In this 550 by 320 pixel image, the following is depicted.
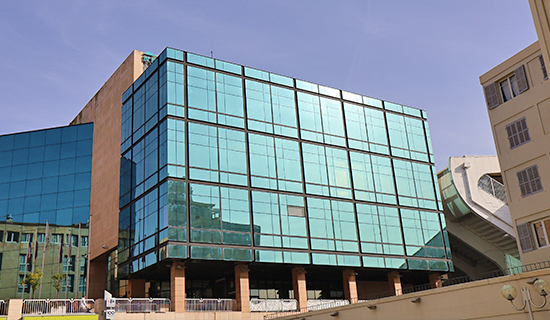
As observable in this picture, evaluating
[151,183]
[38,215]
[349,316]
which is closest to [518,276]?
[349,316]

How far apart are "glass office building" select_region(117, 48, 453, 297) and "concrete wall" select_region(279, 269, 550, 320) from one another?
1921 centimetres

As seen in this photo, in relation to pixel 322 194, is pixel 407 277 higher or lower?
lower

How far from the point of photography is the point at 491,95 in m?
36.1

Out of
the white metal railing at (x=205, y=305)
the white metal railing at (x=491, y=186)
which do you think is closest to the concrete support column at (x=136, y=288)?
the white metal railing at (x=205, y=305)

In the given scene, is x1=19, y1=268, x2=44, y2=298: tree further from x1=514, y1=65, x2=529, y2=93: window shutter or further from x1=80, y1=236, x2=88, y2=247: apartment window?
x1=514, y1=65, x2=529, y2=93: window shutter

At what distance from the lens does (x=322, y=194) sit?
53.5 m

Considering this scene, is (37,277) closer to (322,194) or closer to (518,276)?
(322,194)

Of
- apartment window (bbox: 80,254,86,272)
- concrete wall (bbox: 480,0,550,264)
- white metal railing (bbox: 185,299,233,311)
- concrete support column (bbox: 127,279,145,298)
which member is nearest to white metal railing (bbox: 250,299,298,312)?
white metal railing (bbox: 185,299,233,311)

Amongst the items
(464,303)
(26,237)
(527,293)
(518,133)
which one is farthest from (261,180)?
(527,293)

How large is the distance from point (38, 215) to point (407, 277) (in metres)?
41.2

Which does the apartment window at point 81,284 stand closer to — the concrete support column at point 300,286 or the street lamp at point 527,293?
the concrete support column at point 300,286

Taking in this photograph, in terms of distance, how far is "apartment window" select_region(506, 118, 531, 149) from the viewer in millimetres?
33500

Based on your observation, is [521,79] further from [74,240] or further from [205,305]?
[74,240]

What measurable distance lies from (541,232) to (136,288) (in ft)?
119
